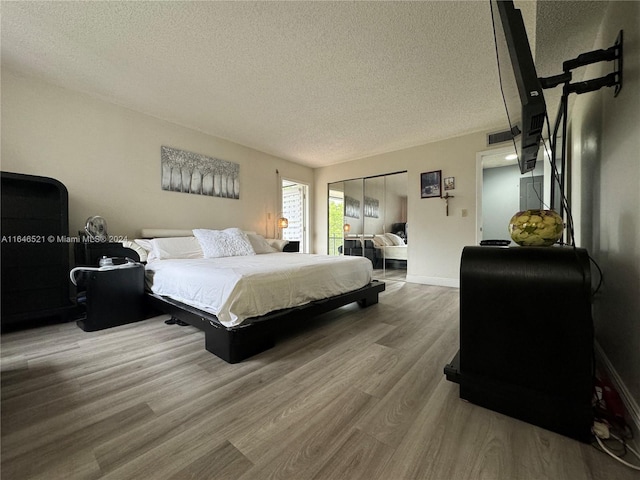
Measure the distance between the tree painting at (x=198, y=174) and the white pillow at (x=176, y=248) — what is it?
37.5 inches

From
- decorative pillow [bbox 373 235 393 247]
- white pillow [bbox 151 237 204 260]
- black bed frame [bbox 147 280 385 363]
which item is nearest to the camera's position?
black bed frame [bbox 147 280 385 363]

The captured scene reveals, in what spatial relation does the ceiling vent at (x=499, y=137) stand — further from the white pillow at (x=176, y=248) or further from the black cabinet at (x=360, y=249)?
the white pillow at (x=176, y=248)

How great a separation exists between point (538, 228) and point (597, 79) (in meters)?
0.98

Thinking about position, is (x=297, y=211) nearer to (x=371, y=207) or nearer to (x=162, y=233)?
(x=371, y=207)

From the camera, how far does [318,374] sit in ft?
5.20

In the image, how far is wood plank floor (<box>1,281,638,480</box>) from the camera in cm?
94

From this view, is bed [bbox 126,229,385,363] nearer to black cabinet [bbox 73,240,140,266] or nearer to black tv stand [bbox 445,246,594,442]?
black cabinet [bbox 73,240,140,266]

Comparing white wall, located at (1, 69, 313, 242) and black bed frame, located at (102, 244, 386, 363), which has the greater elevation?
white wall, located at (1, 69, 313, 242)

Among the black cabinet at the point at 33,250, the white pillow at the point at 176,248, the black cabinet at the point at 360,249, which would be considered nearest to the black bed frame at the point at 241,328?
the white pillow at the point at 176,248

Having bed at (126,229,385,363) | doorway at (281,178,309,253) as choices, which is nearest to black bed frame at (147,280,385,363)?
bed at (126,229,385,363)

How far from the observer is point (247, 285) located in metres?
1.81

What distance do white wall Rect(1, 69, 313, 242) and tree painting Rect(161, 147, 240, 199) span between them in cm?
10

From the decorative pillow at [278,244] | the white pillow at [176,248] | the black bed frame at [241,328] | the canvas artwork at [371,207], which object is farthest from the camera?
the canvas artwork at [371,207]

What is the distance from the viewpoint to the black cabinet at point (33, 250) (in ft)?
7.37
